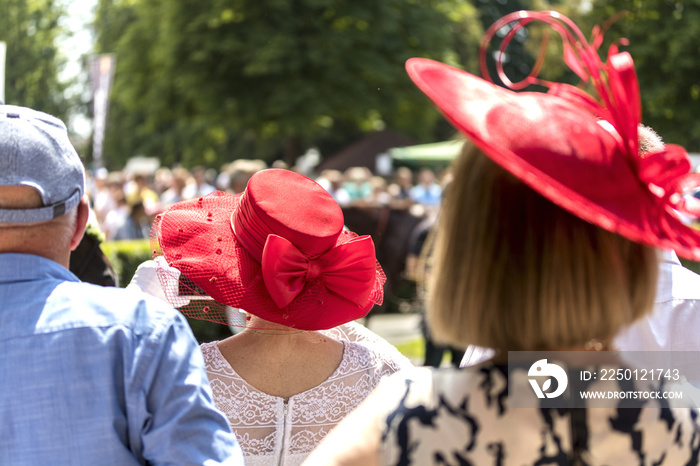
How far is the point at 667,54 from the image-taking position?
13.2m

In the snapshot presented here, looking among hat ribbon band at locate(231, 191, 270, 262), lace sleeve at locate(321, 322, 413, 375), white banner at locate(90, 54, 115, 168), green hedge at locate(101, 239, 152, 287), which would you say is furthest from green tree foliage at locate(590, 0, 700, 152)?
hat ribbon band at locate(231, 191, 270, 262)

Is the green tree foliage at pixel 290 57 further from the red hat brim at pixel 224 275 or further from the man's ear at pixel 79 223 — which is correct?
the man's ear at pixel 79 223

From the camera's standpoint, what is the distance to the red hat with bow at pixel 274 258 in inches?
80.6

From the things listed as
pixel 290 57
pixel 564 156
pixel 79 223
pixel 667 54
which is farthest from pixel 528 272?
pixel 290 57

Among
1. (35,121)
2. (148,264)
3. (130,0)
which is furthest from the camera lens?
(130,0)

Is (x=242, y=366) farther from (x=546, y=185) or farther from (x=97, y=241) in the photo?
(x=97, y=241)

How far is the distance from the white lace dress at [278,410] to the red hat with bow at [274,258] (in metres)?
0.16

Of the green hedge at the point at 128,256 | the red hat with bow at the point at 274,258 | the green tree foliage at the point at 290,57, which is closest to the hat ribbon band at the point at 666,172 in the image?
the red hat with bow at the point at 274,258

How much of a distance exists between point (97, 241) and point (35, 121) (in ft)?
6.05

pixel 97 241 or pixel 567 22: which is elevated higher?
pixel 567 22

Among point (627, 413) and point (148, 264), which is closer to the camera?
point (627, 413)

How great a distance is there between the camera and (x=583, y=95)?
1.27 m

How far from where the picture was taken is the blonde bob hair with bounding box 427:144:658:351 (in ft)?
3.86

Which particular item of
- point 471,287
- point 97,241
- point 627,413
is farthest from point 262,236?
point 97,241
